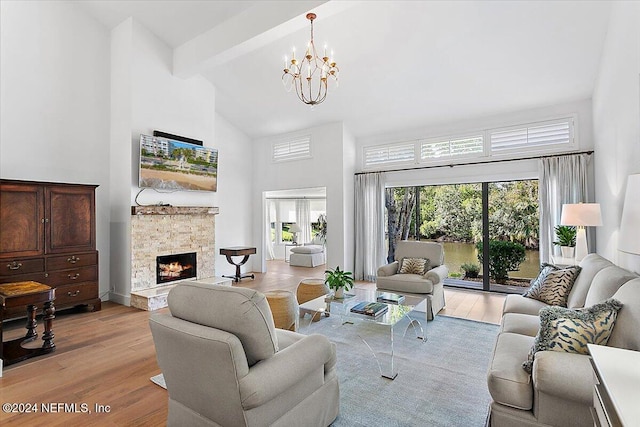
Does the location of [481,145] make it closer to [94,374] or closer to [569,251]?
[569,251]

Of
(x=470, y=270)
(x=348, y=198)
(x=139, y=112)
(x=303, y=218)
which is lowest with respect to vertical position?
(x=470, y=270)

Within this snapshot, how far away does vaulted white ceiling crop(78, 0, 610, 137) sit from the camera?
3.99 meters

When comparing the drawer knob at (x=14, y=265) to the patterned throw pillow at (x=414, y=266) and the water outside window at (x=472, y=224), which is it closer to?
the patterned throw pillow at (x=414, y=266)

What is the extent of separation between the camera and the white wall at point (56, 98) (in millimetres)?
4613

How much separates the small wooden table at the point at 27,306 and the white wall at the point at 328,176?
467cm

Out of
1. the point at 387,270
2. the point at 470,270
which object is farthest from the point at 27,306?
the point at 470,270

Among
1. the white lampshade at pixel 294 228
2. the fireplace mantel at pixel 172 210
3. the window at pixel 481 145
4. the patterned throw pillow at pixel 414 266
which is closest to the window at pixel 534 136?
the window at pixel 481 145

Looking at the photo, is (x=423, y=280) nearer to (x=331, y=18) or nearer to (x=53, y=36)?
(x=331, y=18)

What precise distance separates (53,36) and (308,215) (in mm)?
8222

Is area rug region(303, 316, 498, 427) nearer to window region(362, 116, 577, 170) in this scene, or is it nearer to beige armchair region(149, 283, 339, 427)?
beige armchair region(149, 283, 339, 427)

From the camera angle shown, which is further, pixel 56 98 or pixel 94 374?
pixel 56 98

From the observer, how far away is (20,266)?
4.24 m

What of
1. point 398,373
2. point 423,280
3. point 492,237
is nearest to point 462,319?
point 423,280

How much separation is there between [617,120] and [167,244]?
6.28 m
